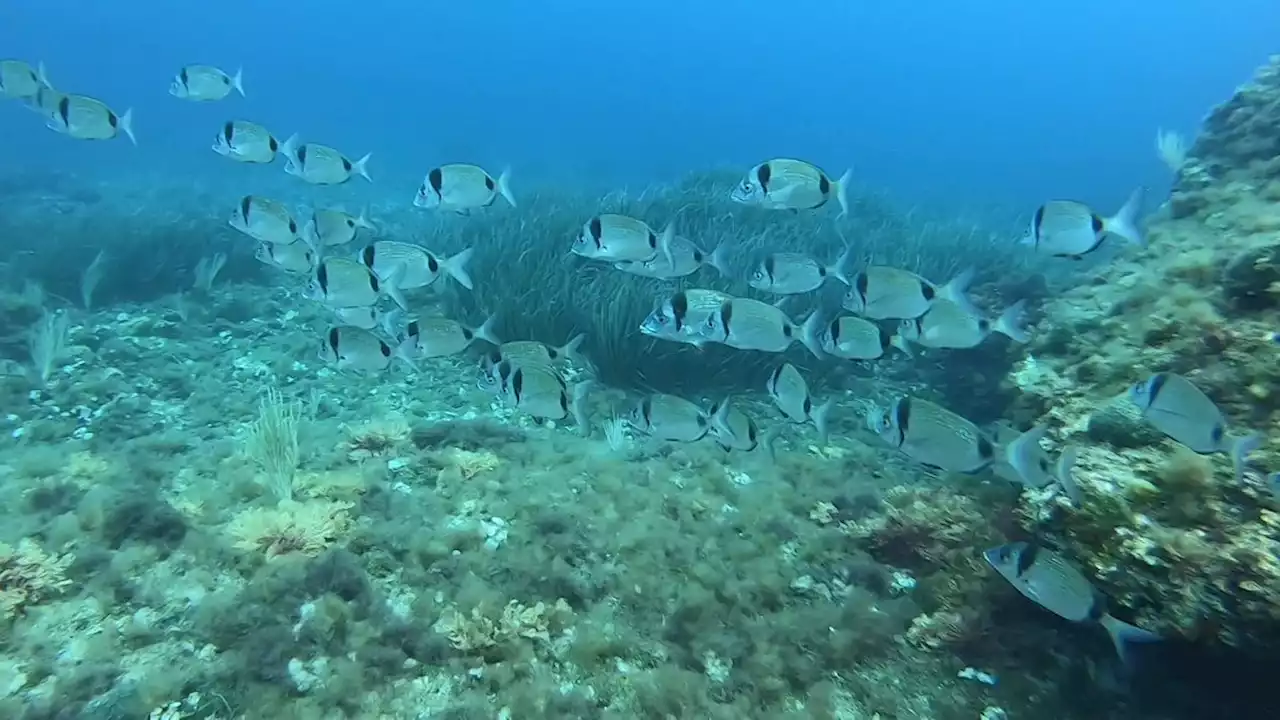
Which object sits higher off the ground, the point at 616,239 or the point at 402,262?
the point at 616,239

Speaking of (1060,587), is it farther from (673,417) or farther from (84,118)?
(84,118)

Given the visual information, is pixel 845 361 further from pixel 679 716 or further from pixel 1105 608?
pixel 679 716

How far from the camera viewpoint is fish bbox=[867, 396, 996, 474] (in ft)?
13.5

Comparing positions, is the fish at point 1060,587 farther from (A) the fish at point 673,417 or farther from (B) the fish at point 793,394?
(A) the fish at point 673,417

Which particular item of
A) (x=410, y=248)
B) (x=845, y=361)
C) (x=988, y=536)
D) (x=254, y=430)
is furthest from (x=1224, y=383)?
(x=254, y=430)

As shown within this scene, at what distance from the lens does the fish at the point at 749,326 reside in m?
5.00

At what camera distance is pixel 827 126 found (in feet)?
366

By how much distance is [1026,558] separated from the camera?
3510mm

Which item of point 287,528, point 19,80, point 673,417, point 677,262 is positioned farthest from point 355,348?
point 19,80

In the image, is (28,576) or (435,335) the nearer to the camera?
(28,576)

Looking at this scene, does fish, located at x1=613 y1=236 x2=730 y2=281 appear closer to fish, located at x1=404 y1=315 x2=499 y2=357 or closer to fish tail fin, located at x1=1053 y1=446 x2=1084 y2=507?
fish, located at x1=404 y1=315 x2=499 y2=357

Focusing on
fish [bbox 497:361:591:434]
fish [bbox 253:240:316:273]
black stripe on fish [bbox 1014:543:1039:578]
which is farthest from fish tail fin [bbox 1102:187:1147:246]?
fish [bbox 253:240:316:273]

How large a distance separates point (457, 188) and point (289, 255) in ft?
7.33

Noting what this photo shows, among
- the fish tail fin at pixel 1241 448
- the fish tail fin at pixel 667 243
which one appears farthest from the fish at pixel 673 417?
the fish tail fin at pixel 1241 448
